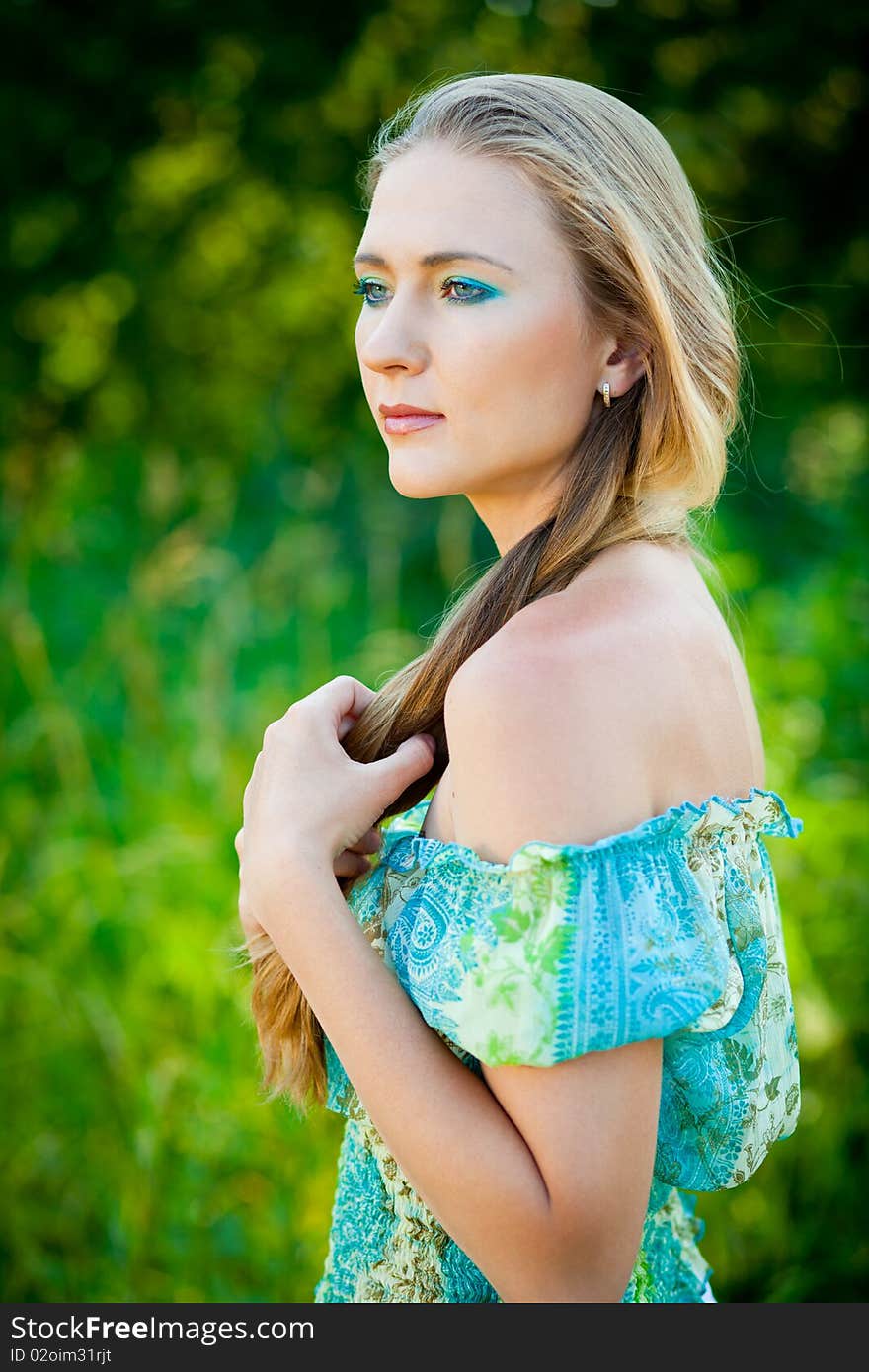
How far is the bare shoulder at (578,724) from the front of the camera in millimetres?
1231

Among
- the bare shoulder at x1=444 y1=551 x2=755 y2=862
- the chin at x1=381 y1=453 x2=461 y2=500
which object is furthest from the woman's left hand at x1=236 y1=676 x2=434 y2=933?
the chin at x1=381 y1=453 x2=461 y2=500

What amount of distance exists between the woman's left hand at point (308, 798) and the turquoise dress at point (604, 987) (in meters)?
0.08

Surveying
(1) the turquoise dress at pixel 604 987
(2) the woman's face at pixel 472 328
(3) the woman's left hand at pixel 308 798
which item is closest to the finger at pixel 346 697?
(3) the woman's left hand at pixel 308 798

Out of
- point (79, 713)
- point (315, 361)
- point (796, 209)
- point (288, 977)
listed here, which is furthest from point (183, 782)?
point (796, 209)

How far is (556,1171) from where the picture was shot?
47.4 inches

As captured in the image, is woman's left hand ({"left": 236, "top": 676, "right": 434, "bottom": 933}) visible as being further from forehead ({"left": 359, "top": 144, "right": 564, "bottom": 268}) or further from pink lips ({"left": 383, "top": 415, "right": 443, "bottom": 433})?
forehead ({"left": 359, "top": 144, "right": 564, "bottom": 268})

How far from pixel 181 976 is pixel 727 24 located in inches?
151

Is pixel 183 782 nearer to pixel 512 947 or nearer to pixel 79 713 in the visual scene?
pixel 79 713

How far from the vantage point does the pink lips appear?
1.51m

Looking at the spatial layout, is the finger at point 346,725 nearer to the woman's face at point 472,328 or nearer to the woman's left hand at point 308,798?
the woman's left hand at point 308,798

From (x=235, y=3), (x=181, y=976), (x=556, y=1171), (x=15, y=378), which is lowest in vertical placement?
(x=181, y=976)

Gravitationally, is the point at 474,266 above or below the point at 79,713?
above

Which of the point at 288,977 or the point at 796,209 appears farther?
the point at 796,209

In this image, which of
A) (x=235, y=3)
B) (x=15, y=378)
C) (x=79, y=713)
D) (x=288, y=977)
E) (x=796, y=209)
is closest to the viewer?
(x=288, y=977)
